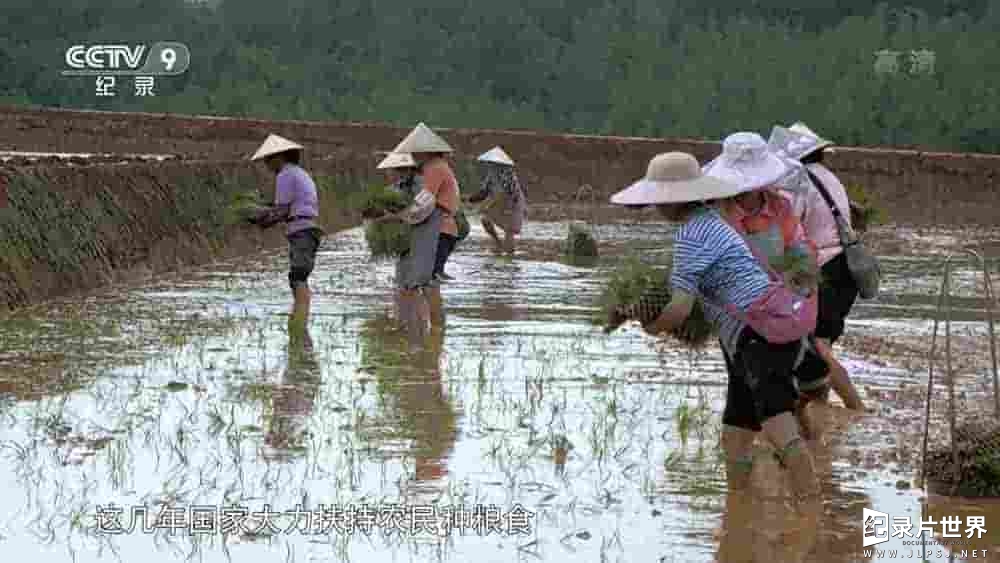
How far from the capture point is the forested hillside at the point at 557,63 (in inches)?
1780

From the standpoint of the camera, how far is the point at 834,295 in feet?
30.3

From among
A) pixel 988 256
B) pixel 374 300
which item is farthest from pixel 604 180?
pixel 374 300

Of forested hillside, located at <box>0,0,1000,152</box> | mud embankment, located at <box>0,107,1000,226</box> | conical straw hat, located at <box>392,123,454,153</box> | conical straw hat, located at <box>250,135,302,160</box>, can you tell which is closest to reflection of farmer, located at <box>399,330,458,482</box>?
conical straw hat, located at <box>392,123,454,153</box>

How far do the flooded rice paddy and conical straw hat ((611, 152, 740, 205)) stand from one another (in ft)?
2.52

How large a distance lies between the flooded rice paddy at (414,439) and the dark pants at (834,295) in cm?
50

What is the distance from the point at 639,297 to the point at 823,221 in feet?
6.21

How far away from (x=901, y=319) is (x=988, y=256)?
23.4ft

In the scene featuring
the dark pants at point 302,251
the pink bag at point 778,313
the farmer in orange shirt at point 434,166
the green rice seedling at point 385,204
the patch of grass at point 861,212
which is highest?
the farmer in orange shirt at point 434,166

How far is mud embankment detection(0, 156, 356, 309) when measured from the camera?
1416 centimetres

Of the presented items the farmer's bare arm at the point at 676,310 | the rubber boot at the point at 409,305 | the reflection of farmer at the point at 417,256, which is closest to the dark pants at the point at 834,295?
the farmer's bare arm at the point at 676,310

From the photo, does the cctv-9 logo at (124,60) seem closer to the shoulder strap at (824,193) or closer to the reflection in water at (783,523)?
the shoulder strap at (824,193)

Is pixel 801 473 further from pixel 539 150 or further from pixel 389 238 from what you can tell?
pixel 539 150

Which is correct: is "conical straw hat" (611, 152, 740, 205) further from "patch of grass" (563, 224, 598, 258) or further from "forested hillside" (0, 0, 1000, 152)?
"forested hillside" (0, 0, 1000, 152)

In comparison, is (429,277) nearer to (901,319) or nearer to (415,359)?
(415,359)
